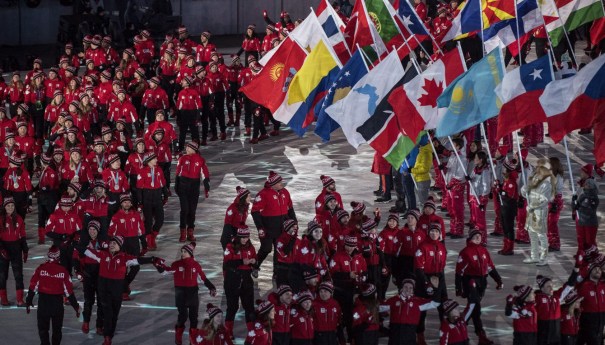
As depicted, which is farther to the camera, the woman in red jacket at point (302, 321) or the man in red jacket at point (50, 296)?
the man in red jacket at point (50, 296)

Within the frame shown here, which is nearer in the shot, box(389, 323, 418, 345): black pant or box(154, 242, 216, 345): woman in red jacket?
box(389, 323, 418, 345): black pant

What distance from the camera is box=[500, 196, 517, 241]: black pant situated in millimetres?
24609

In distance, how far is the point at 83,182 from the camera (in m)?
26.5

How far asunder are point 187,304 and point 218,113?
14.3m

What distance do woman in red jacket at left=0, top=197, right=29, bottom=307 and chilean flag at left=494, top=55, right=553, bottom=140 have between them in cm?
795

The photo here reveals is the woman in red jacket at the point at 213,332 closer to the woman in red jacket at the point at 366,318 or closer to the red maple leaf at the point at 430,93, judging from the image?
the woman in red jacket at the point at 366,318

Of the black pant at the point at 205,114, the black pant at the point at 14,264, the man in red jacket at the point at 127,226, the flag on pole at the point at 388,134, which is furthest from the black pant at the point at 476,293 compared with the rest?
the black pant at the point at 205,114

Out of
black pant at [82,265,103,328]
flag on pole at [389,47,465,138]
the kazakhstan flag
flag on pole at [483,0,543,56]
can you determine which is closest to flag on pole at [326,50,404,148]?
flag on pole at [389,47,465,138]

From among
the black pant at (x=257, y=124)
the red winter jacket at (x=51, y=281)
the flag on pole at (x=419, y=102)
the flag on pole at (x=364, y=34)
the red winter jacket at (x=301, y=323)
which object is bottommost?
the red winter jacket at (x=301, y=323)

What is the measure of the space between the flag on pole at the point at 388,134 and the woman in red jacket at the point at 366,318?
4487 mm

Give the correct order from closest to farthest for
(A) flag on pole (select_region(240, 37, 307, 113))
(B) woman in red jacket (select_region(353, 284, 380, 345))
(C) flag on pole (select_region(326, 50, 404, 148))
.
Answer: (B) woman in red jacket (select_region(353, 284, 380, 345)), (C) flag on pole (select_region(326, 50, 404, 148)), (A) flag on pole (select_region(240, 37, 307, 113))

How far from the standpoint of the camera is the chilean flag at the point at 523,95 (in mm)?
21672

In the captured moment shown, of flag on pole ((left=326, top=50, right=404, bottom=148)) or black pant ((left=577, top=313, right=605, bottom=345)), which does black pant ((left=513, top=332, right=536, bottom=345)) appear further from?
flag on pole ((left=326, top=50, right=404, bottom=148))

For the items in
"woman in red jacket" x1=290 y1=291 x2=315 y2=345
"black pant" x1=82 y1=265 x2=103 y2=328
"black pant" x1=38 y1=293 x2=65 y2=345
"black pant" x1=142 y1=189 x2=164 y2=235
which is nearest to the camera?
"woman in red jacket" x1=290 y1=291 x2=315 y2=345
